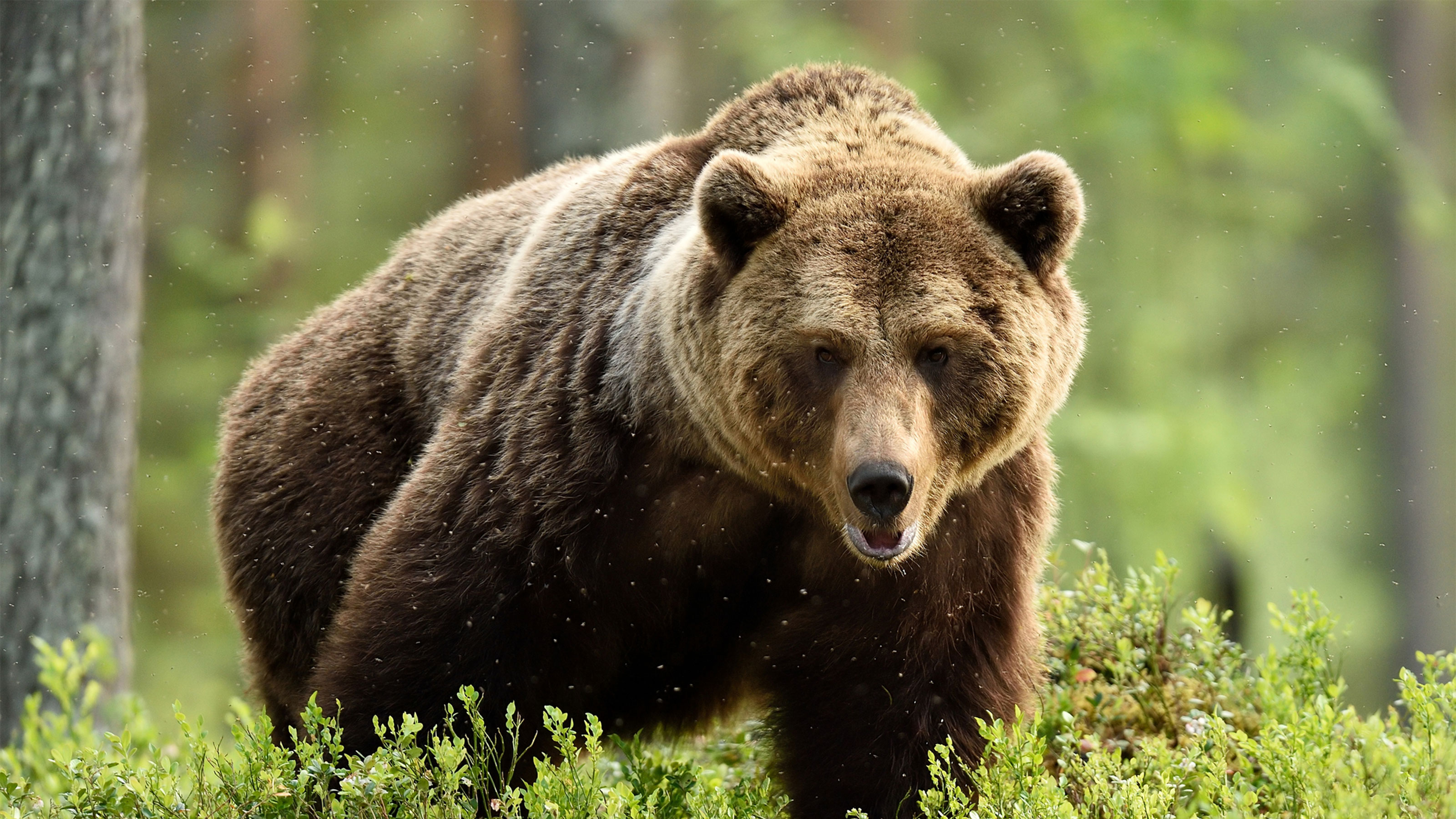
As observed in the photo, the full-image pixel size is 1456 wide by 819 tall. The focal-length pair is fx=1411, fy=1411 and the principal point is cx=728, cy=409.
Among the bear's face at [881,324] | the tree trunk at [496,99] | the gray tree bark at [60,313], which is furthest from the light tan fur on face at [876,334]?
the tree trunk at [496,99]

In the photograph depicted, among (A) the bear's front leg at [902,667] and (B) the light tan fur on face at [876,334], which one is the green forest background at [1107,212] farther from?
(B) the light tan fur on face at [876,334]

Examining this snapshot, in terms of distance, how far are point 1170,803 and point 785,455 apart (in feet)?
5.58

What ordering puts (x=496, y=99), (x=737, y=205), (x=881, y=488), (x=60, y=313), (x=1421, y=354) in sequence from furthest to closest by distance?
(x=1421, y=354)
(x=496, y=99)
(x=60, y=313)
(x=737, y=205)
(x=881, y=488)

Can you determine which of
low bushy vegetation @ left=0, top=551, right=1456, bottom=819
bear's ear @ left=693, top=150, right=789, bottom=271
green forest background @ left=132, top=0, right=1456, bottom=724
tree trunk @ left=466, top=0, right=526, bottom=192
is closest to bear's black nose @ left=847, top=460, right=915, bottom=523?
low bushy vegetation @ left=0, top=551, right=1456, bottom=819

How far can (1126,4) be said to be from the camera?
16.4 meters

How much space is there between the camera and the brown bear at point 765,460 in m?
3.83

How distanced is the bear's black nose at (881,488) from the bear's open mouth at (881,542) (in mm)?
94

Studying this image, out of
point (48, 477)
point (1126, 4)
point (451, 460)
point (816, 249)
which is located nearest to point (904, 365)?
point (816, 249)

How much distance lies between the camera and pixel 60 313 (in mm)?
7043

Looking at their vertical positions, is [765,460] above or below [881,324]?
below

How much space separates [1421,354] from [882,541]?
1765 cm

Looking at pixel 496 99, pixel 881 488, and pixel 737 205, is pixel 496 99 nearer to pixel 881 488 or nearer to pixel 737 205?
pixel 737 205

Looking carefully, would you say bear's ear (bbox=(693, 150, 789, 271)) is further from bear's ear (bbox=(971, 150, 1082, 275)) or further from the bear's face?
bear's ear (bbox=(971, 150, 1082, 275))

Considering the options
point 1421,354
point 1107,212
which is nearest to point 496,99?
point 1107,212
